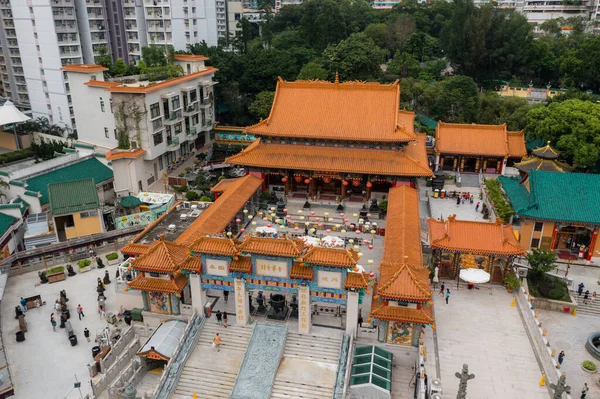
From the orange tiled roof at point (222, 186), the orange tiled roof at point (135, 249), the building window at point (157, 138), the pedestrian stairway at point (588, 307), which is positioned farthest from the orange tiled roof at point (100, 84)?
the pedestrian stairway at point (588, 307)

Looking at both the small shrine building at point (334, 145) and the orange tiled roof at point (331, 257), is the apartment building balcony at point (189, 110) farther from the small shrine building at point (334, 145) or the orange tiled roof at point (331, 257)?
the orange tiled roof at point (331, 257)

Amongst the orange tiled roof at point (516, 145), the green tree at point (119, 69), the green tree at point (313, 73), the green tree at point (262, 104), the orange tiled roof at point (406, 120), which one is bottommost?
the orange tiled roof at point (516, 145)

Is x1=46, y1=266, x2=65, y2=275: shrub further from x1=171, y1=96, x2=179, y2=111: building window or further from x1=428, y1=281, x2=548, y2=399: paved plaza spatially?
x1=428, y1=281, x2=548, y2=399: paved plaza

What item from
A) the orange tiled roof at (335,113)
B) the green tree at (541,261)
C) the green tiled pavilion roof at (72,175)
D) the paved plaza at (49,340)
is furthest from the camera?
the green tiled pavilion roof at (72,175)

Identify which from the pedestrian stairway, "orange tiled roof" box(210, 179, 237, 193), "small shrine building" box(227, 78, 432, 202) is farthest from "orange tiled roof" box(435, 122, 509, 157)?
"orange tiled roof" box(210, 179, 237, 193)

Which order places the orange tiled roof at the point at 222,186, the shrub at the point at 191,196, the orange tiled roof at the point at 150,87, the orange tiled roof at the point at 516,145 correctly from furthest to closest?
1. the orange tiled roof at the point at 516,145
2. the orange tiled roof at the point at 150,87
3. the shrub at the point at 191,196
4. the orange tiled roof at the point at 222,186

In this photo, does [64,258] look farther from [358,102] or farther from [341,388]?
[358,102]

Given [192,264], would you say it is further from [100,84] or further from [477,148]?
[477,148]
